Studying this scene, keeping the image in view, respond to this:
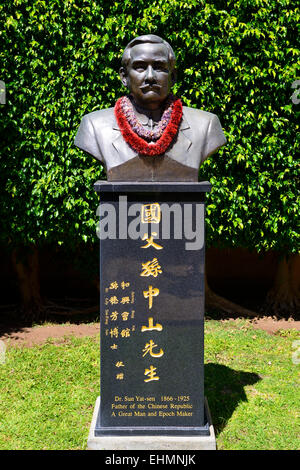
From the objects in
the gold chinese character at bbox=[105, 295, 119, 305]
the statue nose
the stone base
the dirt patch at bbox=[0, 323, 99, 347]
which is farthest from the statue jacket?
the dirt patch at bbox=[0, 323, 99, 347]

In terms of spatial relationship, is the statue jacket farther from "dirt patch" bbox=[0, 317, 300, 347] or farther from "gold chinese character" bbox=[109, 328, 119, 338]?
"dirt patch" bbox=[0, 317, 300, 347]

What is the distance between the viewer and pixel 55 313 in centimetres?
705

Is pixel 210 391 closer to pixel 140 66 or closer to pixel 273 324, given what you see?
pixel 273 324

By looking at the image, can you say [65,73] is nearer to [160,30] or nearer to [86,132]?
[160,30]

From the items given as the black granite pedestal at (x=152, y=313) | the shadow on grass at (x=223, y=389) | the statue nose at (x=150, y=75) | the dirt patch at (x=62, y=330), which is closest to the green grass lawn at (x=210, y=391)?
the shadow on grass at (x=223, y=389)

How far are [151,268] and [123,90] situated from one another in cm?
279

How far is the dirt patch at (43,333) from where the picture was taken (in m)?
6.08

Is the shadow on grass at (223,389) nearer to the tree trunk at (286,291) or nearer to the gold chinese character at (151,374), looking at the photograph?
the gold chinese character at (151,374)

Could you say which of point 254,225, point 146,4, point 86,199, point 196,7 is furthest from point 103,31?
point 254,225

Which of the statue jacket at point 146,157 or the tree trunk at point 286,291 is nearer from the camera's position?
the statue jacket at point 146,157

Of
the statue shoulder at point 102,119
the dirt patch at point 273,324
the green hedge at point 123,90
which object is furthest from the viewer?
the dirt patch at point 273,324

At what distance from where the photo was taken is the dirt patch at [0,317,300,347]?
20.1ft

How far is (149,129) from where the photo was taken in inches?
141

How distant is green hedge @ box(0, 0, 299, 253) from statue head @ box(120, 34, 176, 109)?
2101mm
